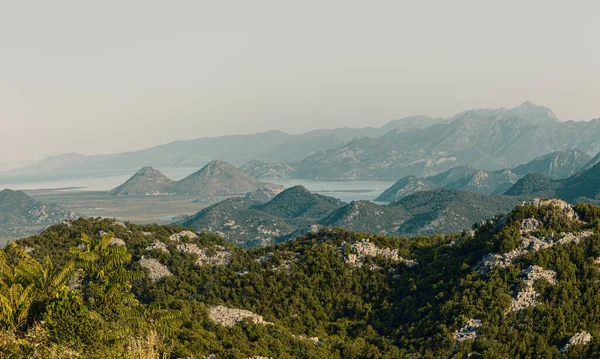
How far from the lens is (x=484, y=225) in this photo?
3280 inches

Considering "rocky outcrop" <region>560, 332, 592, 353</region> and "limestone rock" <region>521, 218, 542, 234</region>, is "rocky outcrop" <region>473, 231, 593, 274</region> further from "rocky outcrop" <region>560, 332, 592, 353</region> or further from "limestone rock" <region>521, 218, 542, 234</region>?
"rocky outcrop" <region>560, 332, 592, 353</region>

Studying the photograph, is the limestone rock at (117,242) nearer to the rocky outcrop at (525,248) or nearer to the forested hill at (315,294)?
the forested hill at (315,294)

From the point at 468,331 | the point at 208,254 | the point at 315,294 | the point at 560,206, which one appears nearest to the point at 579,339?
the point at 468,331

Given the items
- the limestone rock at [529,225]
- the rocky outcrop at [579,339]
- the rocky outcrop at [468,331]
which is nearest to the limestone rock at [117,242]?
the rocky outcrop at [468,331]

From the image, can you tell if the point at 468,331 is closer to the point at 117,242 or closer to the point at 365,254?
the point at 365,254

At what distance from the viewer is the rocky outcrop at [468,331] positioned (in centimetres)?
5869

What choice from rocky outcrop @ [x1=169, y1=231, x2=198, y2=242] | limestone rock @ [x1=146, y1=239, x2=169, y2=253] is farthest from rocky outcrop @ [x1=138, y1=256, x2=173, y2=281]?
rocky outcrop @ [x1=169, y1=231, x2=198, y2=242]

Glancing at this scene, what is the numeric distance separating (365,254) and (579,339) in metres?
36.0

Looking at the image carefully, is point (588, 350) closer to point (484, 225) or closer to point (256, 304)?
point (484, 225)

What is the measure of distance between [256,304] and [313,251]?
1579cm

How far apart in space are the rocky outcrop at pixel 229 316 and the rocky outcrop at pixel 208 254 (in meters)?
22.8

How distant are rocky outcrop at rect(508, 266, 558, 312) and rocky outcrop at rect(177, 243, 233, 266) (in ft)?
150

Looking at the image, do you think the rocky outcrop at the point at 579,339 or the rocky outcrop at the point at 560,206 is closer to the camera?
the rocky outcrop at the point at 579,339

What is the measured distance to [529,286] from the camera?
6328 cm
